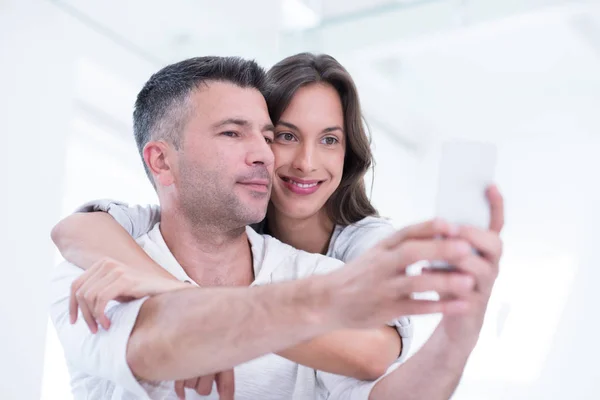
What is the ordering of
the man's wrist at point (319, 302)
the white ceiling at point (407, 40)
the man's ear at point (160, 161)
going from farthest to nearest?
the white ceiling at point (407, 40)
the man's ear at point (160, 161)
the man's wrist at point (319, 302)

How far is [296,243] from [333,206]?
0.53ft

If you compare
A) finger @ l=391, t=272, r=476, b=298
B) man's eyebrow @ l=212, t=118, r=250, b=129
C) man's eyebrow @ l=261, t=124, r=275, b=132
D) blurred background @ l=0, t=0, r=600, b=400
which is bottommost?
finger @ l=391, t=272, r=476, b=298

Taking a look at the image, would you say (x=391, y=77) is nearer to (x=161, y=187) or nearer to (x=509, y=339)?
(x=509, y=339)

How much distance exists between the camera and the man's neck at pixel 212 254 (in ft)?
5.69

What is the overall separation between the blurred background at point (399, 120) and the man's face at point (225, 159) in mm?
1494

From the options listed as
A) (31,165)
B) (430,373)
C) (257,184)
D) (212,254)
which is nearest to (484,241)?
(430,373)

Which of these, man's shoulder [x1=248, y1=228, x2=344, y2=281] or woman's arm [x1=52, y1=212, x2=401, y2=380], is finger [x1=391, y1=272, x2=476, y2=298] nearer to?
woman's arm [x1=52, y1=212, x2=401, y2=380]

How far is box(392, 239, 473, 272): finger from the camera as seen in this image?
32.0 inches

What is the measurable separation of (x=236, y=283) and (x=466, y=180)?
965mm

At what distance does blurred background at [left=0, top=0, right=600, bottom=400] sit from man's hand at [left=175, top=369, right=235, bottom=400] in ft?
6.41

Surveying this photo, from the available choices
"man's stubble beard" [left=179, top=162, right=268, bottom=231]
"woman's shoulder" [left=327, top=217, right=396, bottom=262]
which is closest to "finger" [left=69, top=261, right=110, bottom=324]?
"man's stubble beard" [left=179, top=162, right=268, bottom=231]

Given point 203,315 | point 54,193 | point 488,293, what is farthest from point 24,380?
point 488,293

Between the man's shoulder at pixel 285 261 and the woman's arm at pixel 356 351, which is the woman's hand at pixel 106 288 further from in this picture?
the man's shoulder at pixel 285 261

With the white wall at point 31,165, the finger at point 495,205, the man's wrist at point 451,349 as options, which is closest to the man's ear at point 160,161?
the man's wrist at point 451,349
